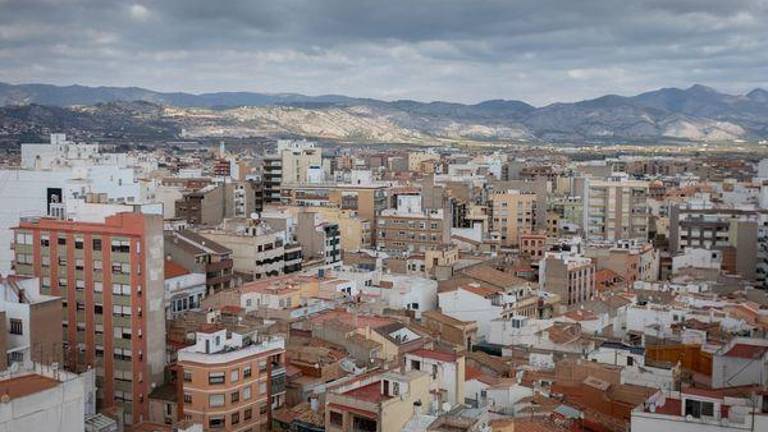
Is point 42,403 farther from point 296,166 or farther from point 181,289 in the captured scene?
point 296,166

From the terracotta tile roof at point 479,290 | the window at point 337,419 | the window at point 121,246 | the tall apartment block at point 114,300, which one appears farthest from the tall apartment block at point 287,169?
the window at point 337,419

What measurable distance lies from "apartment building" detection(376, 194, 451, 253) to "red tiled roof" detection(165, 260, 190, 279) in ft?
65.5

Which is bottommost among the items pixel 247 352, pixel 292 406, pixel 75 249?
pixel 292 406

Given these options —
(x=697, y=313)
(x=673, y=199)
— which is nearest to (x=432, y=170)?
(x=673, y=199)

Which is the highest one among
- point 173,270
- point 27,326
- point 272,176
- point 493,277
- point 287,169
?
point 287,169

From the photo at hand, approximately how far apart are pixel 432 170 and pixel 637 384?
103725mm

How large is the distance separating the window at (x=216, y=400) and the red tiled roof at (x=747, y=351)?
12.9 metres

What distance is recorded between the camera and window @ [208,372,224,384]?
2592 centimetres

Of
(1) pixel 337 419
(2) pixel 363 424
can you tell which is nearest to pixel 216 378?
(1) pixel 337 419

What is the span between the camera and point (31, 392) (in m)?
20.2

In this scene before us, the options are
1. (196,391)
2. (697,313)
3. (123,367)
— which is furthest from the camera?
(697,313)

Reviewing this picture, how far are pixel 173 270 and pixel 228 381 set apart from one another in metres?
14.7

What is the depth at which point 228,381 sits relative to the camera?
26031 millimetres

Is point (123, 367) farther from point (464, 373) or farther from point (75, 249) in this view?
point (464, 373)
